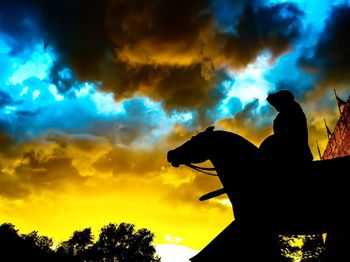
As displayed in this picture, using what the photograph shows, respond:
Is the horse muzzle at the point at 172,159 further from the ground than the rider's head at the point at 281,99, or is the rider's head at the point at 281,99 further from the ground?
the rider's head at the point at 281,99

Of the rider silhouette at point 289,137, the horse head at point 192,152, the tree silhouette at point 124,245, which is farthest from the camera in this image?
the tree silhouette at point 124,245

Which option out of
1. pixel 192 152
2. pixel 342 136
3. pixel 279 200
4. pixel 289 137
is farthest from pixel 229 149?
pixel 342 136

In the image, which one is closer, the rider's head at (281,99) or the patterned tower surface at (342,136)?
the rider's head at (281,99)

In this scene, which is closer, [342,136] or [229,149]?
[229,149]

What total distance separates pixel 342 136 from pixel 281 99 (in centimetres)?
782

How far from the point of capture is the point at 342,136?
10.7 m

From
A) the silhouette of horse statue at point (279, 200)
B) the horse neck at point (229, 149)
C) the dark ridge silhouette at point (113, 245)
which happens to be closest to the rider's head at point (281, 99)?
the horse neck at point (229, 149)

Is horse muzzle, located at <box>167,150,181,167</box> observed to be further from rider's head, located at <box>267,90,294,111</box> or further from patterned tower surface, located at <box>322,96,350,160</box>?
patterned tower surface, located at <box>322,96,350,160</box>

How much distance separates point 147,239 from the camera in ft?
187

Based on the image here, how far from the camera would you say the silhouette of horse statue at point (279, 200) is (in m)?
4.00

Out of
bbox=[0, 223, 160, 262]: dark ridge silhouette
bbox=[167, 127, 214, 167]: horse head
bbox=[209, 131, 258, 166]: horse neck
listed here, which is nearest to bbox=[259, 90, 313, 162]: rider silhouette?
bbox=[209, 131, 258, 166]: horse neck

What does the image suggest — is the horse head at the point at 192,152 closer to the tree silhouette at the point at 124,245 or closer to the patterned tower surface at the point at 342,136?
the patterned tower surface at the point at 342,136

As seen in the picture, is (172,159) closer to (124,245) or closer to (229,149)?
(229,149)

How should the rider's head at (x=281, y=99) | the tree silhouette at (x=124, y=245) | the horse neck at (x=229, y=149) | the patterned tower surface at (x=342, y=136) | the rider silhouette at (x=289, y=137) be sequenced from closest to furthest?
the rider silhouette at (x=289, y=137), the horse neck at (x=229, y=149), the rider's head at (x=281, y=99), the patterned tower surface at (x=342, y=136), the tree silhouette at (x=124, y=245)
